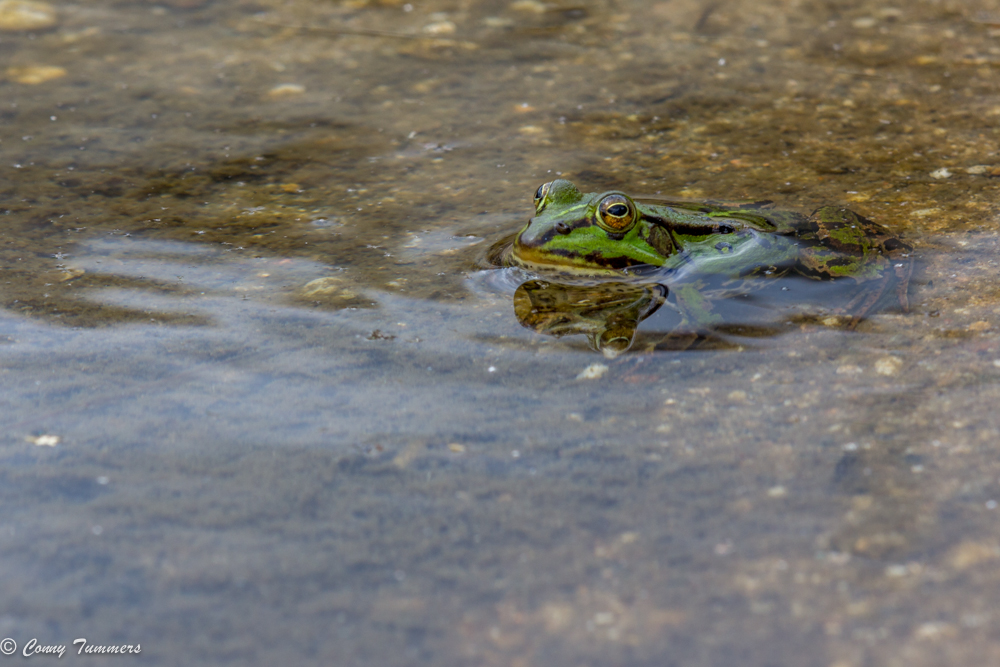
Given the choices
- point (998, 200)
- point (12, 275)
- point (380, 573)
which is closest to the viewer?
Answer: point (380, 573)

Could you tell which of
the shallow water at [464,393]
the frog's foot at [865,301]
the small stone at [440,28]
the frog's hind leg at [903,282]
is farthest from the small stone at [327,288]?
the small stone at [440,28]

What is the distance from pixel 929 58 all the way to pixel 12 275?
5644 millimetres

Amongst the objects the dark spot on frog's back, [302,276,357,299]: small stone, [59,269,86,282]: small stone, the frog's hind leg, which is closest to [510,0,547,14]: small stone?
the dark spot on frog's back

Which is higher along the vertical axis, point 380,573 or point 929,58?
point 929,58

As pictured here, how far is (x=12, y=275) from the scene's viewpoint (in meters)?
3.56

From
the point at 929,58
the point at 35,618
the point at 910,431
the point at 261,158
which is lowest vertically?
the point at 35,618

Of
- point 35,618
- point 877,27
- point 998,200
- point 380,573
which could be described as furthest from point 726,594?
point 877,27

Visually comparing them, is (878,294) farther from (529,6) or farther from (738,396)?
(529,6)

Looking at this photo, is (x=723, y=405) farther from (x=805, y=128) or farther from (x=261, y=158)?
(x=261, y=158)

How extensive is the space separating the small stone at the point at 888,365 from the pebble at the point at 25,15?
6.48m

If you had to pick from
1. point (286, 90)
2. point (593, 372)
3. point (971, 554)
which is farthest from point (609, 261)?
point (286, 90)

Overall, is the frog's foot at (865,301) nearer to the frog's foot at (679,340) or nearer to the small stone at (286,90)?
the frog's foot at (679,340)

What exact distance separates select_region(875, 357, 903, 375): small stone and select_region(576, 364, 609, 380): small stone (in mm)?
954

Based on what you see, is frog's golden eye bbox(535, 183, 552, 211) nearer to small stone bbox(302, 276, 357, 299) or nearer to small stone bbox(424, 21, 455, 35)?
small stone bbox(302, 276, 357, 299)
